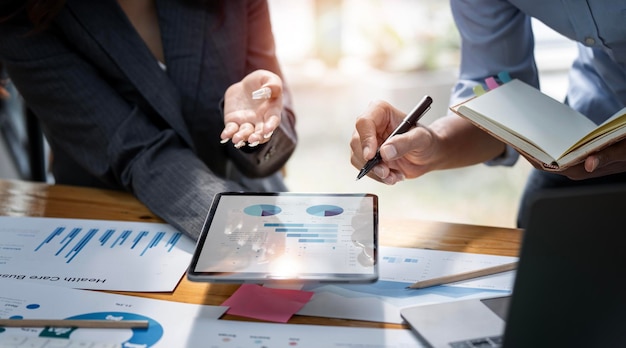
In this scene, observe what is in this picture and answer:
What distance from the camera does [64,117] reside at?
1.10 meters

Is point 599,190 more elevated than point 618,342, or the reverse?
point 599,190

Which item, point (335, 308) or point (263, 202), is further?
point (263, 202)

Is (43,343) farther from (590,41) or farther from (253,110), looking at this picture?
(590,41)

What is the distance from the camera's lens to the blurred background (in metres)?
2.46

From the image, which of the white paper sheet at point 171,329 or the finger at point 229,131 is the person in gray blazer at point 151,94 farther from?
the white paper sheet at point 171,329

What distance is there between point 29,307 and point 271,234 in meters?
0.29

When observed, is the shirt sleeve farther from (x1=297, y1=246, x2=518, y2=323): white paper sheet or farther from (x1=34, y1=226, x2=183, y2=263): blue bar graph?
(x1=34, y1=226, x2=183, y2=263): blue bar graph

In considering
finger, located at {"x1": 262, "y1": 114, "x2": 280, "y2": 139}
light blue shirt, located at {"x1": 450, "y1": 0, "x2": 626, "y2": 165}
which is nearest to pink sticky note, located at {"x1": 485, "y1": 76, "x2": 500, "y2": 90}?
light blue shirt, located at {"x1": 450, "y1": 0, "x2": 626, "y2": 165}

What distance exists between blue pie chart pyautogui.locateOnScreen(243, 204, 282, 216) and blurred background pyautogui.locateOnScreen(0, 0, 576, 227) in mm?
1516

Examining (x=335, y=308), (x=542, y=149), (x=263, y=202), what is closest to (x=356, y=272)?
(x=335, y=308)

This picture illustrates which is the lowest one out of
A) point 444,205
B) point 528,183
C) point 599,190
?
point 444,205

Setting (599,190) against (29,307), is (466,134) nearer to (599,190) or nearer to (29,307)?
(599,190)

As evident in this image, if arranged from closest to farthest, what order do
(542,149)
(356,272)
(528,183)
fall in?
(356,272) < (542,149) < (528,183)

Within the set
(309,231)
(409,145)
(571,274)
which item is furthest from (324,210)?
(571,274)
